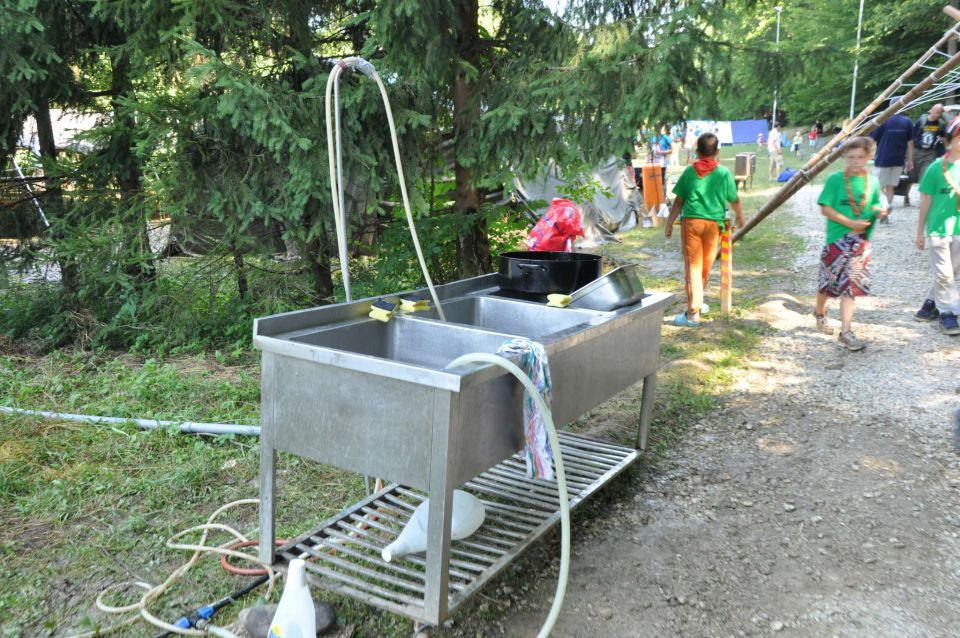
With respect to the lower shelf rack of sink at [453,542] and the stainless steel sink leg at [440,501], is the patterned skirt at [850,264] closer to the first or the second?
the lower shelf rack of sink at [453,542]

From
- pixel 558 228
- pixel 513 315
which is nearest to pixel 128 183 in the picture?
pixel 558 228

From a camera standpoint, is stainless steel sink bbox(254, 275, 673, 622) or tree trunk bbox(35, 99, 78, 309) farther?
tree trunk bbox(35, 99, 78, 309)

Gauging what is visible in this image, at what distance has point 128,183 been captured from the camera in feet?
20.2

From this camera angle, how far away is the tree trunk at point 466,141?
5.67m

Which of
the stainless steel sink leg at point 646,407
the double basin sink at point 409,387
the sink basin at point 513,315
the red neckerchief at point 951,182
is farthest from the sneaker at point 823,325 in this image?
the sink basin at point 513,315

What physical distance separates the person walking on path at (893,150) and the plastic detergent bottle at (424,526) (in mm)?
9237

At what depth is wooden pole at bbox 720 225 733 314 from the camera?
21.3 ft

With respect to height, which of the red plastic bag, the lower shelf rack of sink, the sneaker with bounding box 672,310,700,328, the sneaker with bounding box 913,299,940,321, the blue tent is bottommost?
the lower shelf rack of sink

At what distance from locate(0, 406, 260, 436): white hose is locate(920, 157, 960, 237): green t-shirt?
5.30m

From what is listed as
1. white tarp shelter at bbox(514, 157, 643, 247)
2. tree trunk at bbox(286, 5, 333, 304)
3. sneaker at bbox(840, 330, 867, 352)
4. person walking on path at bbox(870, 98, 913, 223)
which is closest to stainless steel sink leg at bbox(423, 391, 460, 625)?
tree trunk at bbox(286, 5, 333, 304)

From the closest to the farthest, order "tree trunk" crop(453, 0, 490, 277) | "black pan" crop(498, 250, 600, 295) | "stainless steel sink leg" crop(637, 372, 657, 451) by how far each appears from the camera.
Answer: "black pan" crop(498, 250, 600, 295), "stainless steel sink leg" crop(637, 372, 657, 451), "tree trunk" crop(453, 0, 490, 277)

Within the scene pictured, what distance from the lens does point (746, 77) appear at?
17.8 ft

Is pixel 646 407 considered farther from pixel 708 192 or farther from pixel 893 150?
pixel 893 150

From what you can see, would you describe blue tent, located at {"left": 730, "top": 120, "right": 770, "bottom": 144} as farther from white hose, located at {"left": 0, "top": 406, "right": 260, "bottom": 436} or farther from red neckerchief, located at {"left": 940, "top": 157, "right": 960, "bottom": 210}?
white hose, located at {"left": 0, "top": 406, "right": 260, "bottom": 436}
